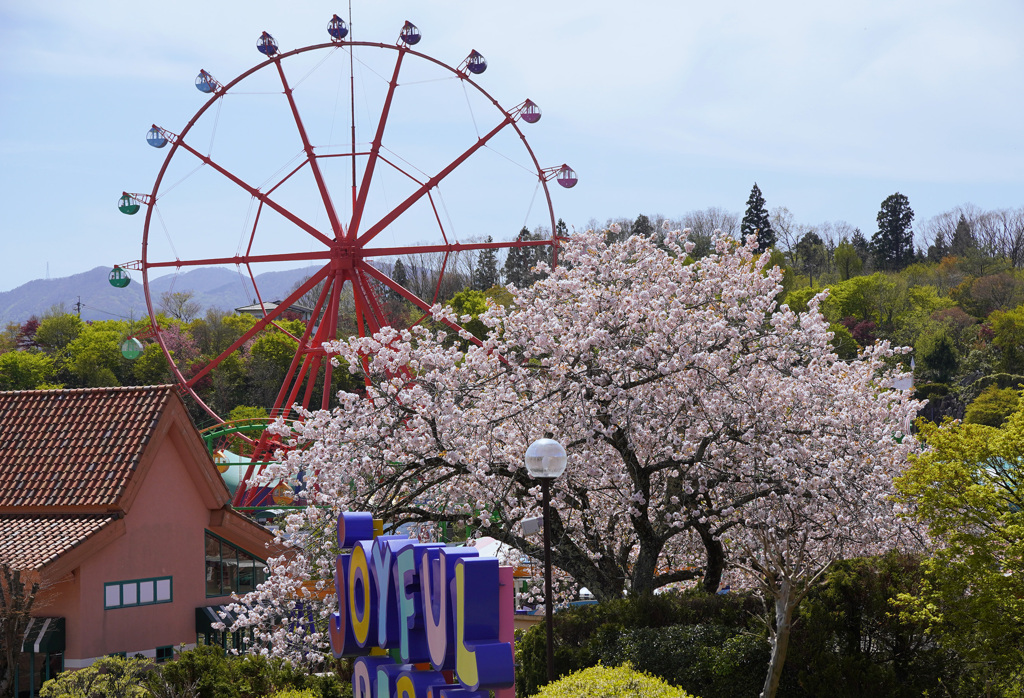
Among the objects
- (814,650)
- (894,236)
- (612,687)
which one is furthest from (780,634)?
(894,236)

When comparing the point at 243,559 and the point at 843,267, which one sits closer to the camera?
the point at 243,559

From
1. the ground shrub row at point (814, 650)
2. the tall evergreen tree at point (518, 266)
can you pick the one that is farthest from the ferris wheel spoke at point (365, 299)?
the tall evergreen tree at point (518, 266)

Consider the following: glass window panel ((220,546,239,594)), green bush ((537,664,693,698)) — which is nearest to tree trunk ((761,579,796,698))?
green bush ((537,664,693,698))

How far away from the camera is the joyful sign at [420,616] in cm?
828

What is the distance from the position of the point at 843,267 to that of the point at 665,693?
84.1 metres

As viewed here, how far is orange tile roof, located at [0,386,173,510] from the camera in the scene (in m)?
18.0

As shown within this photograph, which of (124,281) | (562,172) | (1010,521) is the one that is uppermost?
(562,172)

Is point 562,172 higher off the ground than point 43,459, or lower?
higher

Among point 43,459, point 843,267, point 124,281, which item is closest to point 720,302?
point 43,459

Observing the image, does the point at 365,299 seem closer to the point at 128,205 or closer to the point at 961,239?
the point at 128,205

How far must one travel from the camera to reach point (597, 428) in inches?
552

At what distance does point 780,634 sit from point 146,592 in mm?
12461

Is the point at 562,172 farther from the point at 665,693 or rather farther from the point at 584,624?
the point at 665,693

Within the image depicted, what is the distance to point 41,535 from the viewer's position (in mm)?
17281
